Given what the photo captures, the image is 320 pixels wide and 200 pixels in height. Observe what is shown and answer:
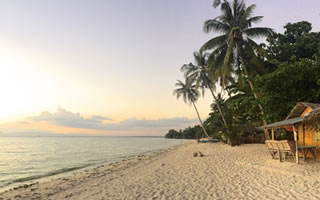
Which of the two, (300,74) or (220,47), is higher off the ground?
(220,47)

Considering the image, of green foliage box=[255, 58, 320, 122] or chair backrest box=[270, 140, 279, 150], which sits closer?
chair backrest box=[270, 140, 279, 150]

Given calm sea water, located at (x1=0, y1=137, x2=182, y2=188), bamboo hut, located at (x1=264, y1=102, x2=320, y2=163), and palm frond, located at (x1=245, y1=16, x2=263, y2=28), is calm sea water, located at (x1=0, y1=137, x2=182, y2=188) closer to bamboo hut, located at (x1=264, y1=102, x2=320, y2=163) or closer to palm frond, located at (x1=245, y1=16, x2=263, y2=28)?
bamboo hut, located at (x1=264, y1=102, x2=320, y2=163)

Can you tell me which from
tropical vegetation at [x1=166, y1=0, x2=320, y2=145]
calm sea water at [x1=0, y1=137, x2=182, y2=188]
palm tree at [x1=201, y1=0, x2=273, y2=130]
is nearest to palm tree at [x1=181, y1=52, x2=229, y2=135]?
tropical vegetation at [x1=166, y1=0, x2=320, y2=145]

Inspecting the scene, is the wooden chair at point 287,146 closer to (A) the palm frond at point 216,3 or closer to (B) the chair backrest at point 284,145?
(B) the chair backrest at point 284,145

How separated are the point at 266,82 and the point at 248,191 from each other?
7731 millimetres

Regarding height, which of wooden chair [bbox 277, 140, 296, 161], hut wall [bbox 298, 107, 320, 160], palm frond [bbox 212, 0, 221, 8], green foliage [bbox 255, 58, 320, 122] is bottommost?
wooden chair [bbox 277, 140, 296, 161]

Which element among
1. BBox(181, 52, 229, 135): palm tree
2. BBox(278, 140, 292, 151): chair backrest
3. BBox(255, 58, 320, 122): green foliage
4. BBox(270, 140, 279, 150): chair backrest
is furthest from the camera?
BBox(181, 52, 229, 135): palm tree

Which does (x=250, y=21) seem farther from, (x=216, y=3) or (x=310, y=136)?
(x=310, y=136)

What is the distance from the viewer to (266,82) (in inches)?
451

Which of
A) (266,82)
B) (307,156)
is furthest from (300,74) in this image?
(307,156)

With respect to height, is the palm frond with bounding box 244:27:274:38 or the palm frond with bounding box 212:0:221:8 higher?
the palm frond with bounding box 212:0:221:8

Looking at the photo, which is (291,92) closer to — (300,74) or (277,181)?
(300,74)

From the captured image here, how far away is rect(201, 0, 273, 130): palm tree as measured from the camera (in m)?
15.7

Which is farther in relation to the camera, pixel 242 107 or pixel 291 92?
pixel 242 107
